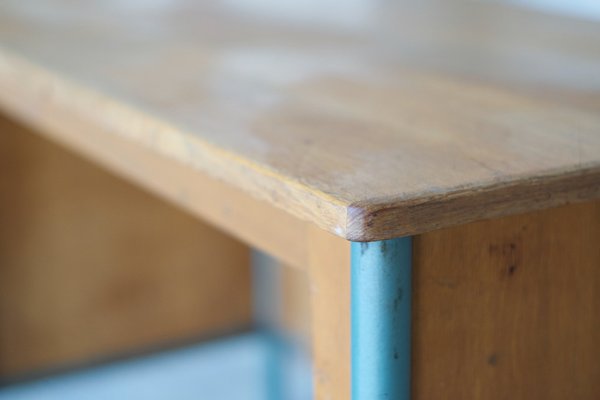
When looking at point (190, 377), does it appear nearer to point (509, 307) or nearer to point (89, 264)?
point (89, 264)

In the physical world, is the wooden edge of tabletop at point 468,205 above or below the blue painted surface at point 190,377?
above

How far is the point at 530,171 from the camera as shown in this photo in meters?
0.39

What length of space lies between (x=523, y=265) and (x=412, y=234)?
0.29 ft

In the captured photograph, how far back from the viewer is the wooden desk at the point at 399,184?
0.39m

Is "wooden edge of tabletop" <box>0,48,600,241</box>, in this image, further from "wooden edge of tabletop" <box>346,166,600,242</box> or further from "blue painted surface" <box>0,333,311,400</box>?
"blue painted surface" <box>0,333,311,400</box>

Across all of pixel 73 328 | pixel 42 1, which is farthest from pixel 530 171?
pixel 73 328

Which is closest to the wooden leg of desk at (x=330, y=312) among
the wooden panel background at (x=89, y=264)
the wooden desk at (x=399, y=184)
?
the wooden desk at (x=399, y=184)

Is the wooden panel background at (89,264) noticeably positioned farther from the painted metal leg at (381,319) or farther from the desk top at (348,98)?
the painted metal leg at (381,319)

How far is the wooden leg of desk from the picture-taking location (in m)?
0.42

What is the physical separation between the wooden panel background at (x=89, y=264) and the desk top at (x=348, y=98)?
0.95 ft

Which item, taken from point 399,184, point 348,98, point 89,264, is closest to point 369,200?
point 399,184

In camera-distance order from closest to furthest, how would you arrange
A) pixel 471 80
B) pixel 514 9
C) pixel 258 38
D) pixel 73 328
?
pixel 471 80 → pixel 258 38 → pixel 514 9 → pixel 73 328

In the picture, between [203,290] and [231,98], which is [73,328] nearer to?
[203,290]

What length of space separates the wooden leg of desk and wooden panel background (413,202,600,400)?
3 centimetres
